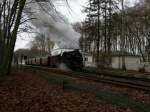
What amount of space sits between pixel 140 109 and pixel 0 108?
175 inches

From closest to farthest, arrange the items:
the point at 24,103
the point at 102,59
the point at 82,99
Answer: the point at 24,103, the point at 82,99, the point at 102,59

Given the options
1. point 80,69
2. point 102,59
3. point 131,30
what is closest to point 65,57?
point 80,69

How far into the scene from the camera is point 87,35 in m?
48.2

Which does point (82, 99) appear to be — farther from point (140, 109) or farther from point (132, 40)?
point (132, 40)

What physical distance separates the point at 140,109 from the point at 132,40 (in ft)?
173

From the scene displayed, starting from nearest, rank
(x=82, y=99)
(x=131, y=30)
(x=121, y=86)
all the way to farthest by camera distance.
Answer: (x=82, y=99) → (x=121, y=86) → (x=131, y=30)

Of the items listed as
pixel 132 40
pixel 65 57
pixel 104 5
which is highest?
pixel 104 5

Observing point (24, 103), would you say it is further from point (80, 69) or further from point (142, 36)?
point (142, 36)

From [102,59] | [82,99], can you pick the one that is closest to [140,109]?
[82,99]

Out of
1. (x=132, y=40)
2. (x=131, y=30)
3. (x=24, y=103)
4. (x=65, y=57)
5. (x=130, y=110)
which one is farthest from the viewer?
(x=132, y=40)

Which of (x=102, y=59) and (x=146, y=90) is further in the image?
(x=102, y=59)

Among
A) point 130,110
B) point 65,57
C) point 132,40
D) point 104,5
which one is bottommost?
point 130,110

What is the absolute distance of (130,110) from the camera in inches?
279

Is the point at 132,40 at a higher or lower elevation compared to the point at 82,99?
higher
